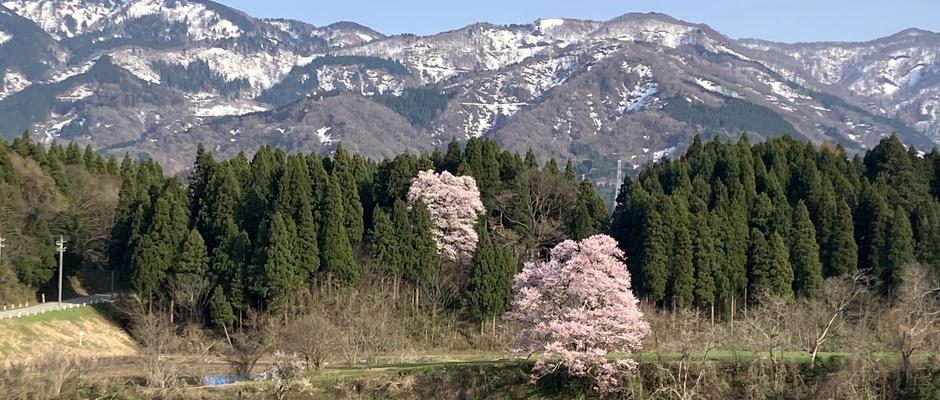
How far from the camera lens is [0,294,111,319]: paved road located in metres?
48.4

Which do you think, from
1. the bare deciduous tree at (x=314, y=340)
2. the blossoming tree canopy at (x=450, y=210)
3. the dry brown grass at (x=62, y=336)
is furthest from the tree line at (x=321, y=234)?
the bare deciduous tree at (x=314, y=340)

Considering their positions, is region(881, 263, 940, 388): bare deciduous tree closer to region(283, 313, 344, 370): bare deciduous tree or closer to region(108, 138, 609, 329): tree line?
region(108, 138, 609, 329): tree line

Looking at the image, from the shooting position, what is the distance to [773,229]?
52156 mm

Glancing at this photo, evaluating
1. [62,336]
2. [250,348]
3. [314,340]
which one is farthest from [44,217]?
[314,340]

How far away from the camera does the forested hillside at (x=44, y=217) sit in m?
53.4

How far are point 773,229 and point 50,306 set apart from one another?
28122mm

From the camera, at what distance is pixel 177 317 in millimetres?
51250

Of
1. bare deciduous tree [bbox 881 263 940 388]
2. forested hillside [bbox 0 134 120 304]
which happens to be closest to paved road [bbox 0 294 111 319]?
forested hillside [bbox 0 134 120 304]

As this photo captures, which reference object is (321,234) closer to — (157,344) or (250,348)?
(250,348)

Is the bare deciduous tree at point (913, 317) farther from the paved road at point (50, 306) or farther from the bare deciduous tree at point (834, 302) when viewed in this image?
the paved road at point (50, 306)

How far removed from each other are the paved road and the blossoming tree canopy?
44.5 ft

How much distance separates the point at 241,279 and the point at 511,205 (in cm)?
1256

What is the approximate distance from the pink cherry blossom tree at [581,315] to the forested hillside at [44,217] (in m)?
23.8

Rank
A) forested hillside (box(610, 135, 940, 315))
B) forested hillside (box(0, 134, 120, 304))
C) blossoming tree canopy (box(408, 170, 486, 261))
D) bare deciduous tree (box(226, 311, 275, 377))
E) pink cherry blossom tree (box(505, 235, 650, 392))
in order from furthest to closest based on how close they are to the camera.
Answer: blossoming tree canopy (box(408, 170, 486, 261))
forested hillside (box(0, 134, 120, 304))
forested hillside (box(610, 135, 940, 315))
bare deciduous tree (box(226, 311, 275, 377))
pink cherry blossom tree (box(505, 235, 650, 392))
